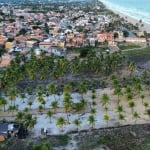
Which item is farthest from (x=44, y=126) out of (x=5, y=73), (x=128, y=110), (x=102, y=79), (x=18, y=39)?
(x=18, y=39)

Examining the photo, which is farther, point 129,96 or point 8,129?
point 129,96

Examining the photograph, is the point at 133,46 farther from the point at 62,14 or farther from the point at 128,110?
the point at 62,14

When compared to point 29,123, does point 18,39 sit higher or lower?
lower

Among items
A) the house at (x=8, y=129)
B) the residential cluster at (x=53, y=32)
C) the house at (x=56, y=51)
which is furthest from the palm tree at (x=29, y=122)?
the house at (x=56, y=51)

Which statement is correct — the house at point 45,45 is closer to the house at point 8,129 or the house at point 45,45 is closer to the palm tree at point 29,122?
the house at point 8,129

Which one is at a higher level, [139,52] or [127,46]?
[139,52]

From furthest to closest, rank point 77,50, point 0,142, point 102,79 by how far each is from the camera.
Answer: point 77,50 < point 102,79 < point 0,142

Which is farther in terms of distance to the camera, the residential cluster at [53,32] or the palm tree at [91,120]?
the residential cluster at [53,32]

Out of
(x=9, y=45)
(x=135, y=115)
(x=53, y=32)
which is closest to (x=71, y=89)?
(x=135, y=115)

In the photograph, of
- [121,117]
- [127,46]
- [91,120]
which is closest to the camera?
[91,120]

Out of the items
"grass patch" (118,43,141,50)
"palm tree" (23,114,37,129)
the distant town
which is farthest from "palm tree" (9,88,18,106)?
"grass patch" (118,43,141,50)

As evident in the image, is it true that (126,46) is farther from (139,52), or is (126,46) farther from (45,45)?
(45,45)
